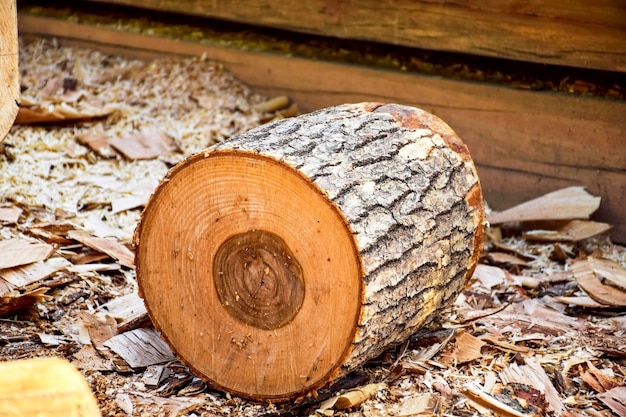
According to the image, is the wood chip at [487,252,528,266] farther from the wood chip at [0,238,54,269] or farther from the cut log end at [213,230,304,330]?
the wood chip at [0,238,54,269]

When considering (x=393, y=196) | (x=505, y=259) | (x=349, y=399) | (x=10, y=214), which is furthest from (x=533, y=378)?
(x=10, y=214)

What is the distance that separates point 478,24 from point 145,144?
1.69 metres

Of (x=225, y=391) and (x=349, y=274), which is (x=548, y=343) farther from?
(x=225, y=391)

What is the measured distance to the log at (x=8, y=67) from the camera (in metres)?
2.32

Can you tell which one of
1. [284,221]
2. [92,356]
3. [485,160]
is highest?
[284,221]

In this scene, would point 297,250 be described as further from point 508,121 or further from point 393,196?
point 508,121

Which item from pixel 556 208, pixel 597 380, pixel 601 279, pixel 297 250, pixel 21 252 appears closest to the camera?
pixel 297 250

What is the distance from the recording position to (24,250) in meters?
3.11

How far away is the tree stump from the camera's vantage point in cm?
232

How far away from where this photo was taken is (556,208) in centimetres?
373

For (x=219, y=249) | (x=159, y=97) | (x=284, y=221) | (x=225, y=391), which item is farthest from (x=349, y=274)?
(x=159, y=97)

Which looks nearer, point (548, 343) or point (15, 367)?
point (15, 367)

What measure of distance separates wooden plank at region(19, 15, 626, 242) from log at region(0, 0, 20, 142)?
7.15 ft

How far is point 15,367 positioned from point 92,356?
42.5 inches
